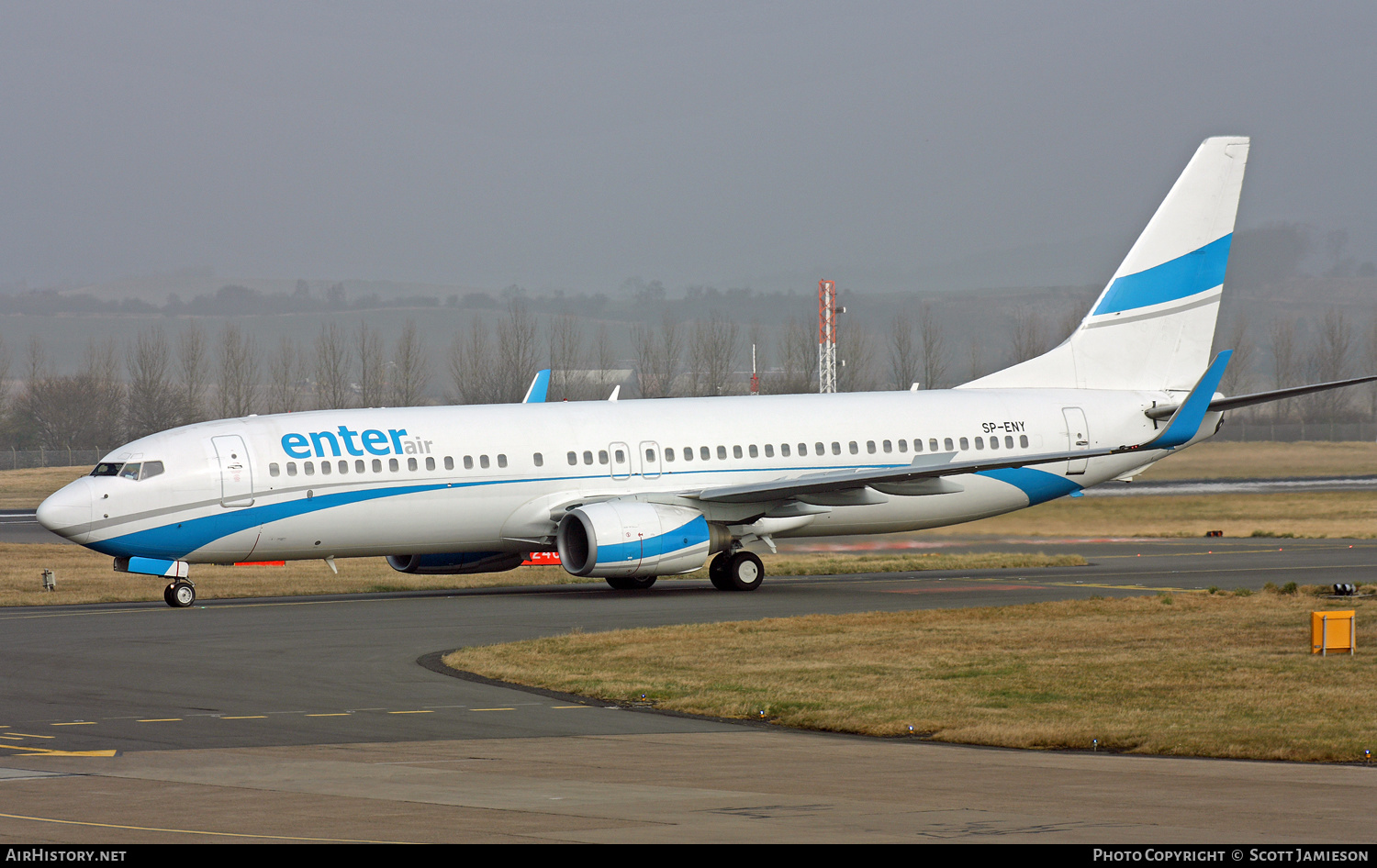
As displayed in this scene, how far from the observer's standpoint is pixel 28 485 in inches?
3661

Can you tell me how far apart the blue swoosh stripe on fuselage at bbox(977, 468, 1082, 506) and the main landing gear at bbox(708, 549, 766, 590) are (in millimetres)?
5925

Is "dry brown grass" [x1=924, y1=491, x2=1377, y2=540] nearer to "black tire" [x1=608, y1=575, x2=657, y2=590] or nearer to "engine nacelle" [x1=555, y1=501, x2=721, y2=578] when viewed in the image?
"black tire" [x1=608, y1=575, x2=657, y2=590]

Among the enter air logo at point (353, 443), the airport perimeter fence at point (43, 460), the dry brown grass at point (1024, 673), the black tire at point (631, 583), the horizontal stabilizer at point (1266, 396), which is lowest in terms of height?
the dry brown grass at point (1024, 673)

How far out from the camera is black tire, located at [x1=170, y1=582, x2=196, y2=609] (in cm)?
3184

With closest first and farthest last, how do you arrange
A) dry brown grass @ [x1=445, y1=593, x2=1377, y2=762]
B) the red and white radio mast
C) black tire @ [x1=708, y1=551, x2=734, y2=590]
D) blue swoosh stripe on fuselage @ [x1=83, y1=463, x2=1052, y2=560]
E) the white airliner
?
dry brown grass @ [x1=445, y1=593, x2=1377, y2=762] < blue swoosh stripe on fuselage @ [x1=83, y1=463, x2=1052, y2=560] < the white airliner < black tire @ [x1=708, y1=551, x2=734, y2=590] < the red and white radio mast

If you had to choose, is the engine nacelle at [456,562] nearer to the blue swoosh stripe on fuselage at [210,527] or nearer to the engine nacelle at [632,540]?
the engine nacelle at [632,540]

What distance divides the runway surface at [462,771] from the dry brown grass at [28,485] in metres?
69.4

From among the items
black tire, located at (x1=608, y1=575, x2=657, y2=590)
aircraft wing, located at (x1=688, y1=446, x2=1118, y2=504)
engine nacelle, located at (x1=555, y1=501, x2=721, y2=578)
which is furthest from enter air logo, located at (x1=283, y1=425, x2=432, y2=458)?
aircraft wing, located at (x1=688, y1=446, x2=1118, y2=504)

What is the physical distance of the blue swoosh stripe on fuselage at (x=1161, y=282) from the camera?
40.3m

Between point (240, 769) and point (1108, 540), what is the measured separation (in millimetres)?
39354

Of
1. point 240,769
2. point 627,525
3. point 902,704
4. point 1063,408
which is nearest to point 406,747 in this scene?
point 240,769

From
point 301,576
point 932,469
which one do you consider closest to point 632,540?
point 932,469

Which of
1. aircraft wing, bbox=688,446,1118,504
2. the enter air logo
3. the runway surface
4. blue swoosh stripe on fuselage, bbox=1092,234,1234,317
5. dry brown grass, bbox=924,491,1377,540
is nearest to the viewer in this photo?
the runway surface

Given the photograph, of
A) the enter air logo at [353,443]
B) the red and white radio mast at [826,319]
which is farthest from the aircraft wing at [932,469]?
the red and white radio mast at [826,319]
